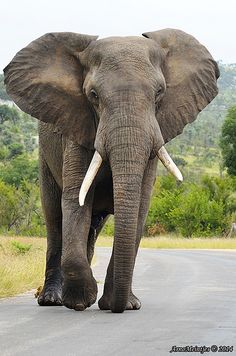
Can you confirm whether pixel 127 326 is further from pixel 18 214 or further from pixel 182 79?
pixel 18 214

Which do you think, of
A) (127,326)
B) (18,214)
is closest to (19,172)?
(18,214)

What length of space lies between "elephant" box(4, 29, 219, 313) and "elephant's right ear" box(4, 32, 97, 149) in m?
0.01

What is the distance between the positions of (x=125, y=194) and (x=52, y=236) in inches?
130

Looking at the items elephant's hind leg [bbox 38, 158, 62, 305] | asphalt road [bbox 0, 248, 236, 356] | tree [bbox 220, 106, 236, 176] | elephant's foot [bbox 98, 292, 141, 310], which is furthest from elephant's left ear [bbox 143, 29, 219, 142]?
tree [bbox 220, 106, 236, 176]

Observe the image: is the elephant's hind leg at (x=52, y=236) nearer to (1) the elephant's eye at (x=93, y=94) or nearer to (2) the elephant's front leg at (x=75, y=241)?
(2) the elephant's front leg at (x=75, y=241)

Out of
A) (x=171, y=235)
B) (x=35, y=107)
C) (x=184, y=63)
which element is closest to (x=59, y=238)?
(x=35, y=107)

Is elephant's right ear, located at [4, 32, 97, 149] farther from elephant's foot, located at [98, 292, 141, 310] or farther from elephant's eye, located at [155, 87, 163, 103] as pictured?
elephant's foot, located at [98, 292, 141, 310]

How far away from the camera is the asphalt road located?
841 cm

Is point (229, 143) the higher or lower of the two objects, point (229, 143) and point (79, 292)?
the lower

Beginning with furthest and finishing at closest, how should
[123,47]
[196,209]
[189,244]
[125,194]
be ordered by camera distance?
[196,209] < [189,244] < [123,47] < [125,194]

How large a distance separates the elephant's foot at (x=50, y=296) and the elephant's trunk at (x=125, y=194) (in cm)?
193

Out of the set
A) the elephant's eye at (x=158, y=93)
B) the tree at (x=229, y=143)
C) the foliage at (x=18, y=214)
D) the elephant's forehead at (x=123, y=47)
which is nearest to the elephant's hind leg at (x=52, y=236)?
the elephant's forehead at (x=123, y=47)

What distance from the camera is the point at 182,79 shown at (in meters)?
13.1

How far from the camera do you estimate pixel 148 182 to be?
12.3 metres
